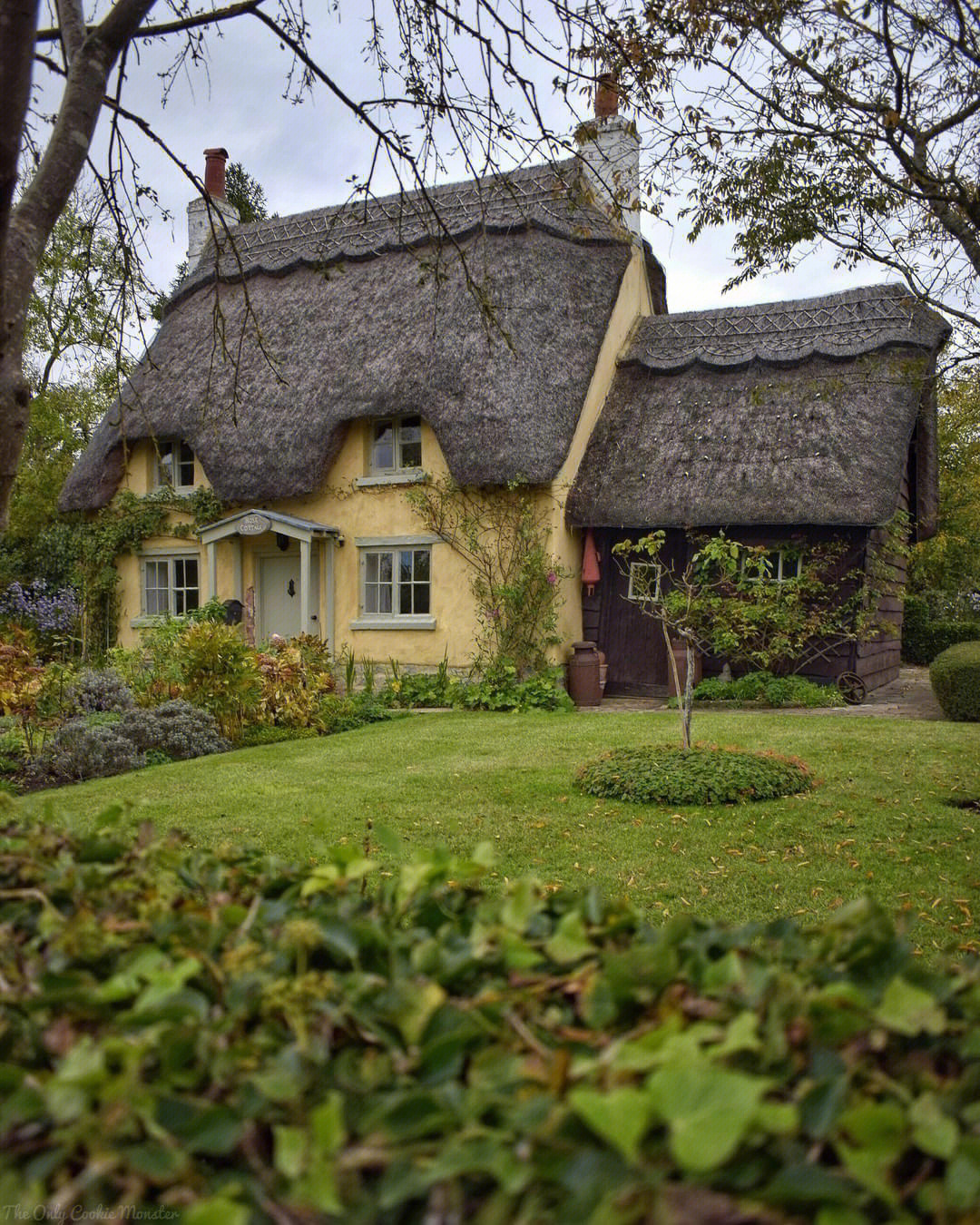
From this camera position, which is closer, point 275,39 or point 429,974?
point 429,974

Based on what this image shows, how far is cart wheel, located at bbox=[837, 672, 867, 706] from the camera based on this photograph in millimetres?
12406

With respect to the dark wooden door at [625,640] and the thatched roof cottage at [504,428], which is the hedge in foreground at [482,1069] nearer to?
the thatched roof cottage at [504,428]

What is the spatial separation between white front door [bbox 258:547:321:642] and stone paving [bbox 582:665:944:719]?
5.12 meters

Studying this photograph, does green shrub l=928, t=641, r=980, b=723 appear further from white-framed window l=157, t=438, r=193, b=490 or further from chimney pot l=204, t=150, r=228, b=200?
chimney pot l=204, t=150, r=228, b=200

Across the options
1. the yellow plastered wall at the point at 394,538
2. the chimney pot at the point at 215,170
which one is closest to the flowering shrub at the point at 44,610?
the yellow plastered wall at the point at 394,538

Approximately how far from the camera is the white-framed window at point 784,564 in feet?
41.6

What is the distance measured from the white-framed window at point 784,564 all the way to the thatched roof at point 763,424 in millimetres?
608

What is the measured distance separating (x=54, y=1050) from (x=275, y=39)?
4754 mm

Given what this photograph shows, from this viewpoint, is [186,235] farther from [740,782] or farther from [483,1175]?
[483,1175]

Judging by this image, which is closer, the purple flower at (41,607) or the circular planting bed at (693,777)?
the circular planting bed at (693,777)

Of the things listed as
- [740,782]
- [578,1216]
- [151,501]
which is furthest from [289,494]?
[578,1216]

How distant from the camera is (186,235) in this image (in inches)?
737

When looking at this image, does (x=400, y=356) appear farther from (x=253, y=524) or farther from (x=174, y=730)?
(x=174, y=730)

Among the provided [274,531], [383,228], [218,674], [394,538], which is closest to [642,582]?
[218,674]
